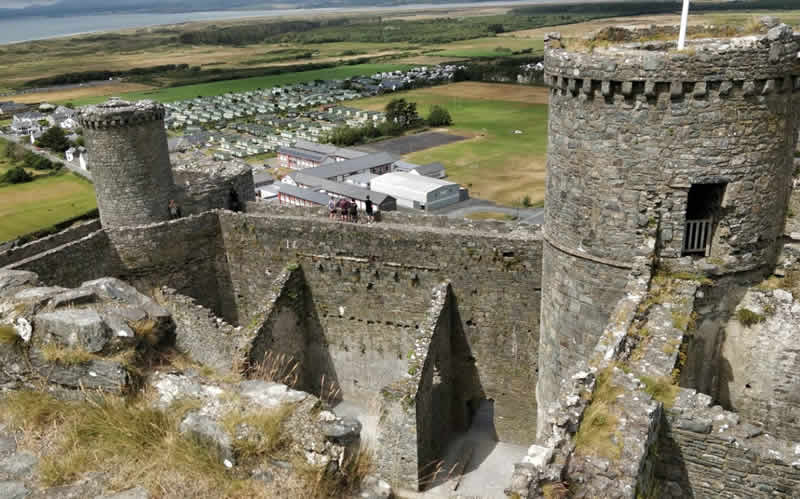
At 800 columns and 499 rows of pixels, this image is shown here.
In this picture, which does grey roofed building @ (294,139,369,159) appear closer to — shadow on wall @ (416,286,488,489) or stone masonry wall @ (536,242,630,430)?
shadow on wall @ (416,286,488,489)

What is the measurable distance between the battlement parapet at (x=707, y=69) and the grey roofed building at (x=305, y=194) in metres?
49.5

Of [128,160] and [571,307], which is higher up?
[128,160]

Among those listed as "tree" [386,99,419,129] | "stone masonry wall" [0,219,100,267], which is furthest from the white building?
"tree" [386,99,419,129]

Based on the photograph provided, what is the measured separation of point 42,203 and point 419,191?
38227mm

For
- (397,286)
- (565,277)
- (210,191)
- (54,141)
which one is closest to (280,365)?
(397,286)

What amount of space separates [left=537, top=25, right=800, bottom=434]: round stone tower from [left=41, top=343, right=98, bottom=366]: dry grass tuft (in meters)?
8.03

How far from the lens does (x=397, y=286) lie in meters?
16.3

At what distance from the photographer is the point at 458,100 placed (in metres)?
129

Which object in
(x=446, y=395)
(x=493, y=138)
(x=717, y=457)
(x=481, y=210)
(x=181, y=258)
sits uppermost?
(x=717, y=457)

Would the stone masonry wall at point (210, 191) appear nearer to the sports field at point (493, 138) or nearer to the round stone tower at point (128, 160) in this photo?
the round stone tower at point (128, 160)

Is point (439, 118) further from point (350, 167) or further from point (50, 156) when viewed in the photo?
point (50, 156)

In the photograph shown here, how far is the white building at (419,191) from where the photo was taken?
6262 cm

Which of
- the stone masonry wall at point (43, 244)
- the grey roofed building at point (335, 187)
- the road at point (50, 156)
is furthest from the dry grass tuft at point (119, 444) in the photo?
the road at point (50, 156)

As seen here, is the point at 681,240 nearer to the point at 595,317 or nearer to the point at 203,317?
the point at 595,317
